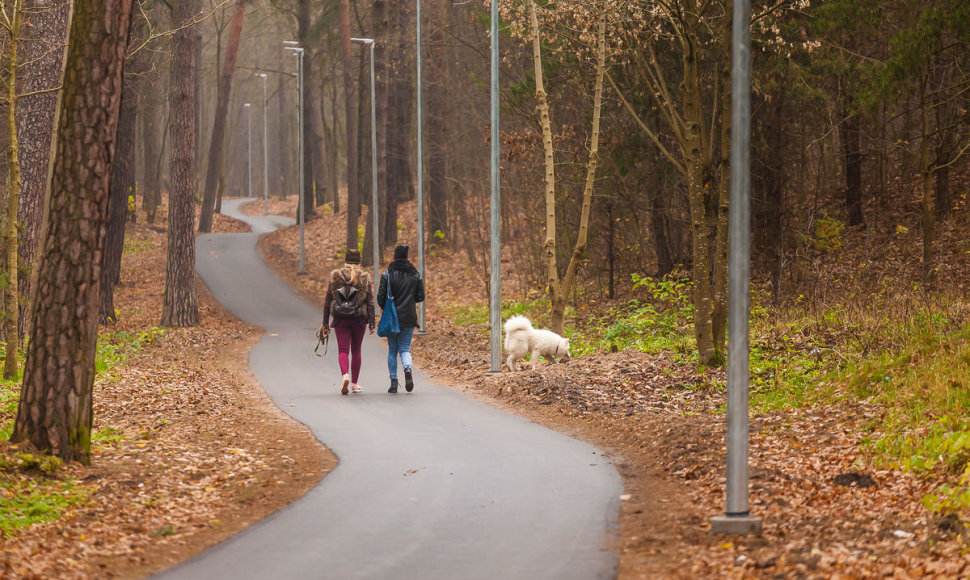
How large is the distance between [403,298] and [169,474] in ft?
20.9

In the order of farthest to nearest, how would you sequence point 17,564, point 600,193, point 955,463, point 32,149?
point 600,193
point 32,149
point 955,463
point 17,564

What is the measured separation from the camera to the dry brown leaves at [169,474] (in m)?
6.77

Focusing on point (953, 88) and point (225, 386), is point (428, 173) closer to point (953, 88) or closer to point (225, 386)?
point (953, 88)

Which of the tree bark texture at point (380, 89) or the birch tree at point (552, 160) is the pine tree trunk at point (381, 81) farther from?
the birch tree at point (552, 160)

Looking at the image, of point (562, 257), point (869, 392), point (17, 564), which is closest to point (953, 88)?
point (562, 257)

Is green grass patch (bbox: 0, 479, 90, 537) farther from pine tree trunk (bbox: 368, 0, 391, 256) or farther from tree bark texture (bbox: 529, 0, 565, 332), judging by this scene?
pine tree trunk (bbox: 368, 0, 391, 256)

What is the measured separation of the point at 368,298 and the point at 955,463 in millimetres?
8883

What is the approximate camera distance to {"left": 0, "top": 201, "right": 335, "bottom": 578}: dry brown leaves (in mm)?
6766

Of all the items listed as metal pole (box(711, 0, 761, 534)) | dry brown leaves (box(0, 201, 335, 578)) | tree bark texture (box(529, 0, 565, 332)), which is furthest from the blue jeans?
metal pole (box(711, 0, 761, 534))

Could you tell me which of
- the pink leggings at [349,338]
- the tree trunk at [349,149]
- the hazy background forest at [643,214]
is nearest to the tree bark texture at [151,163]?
the hazy background forest at [643,214]

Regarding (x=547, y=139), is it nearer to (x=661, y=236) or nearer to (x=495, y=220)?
(x=495, y=220)

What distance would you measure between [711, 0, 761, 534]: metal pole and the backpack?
860 cm

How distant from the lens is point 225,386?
16250mm

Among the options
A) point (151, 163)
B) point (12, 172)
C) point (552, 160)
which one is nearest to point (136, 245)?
point (151, 163)
